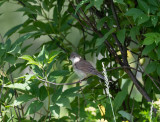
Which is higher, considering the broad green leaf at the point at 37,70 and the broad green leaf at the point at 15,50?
the broad green leaf at the point at 15,50

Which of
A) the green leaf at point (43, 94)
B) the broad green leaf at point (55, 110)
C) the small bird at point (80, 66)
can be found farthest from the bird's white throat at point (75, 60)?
the broad green leaf at point (55, 110)

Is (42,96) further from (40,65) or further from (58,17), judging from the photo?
(58,17)

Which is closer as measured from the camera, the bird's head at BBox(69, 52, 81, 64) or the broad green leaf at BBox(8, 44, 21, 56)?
the broad green leaf at BBox(8, 44, 21, 56)

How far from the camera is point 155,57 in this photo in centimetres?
261

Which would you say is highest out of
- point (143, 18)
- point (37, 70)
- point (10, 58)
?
point (143, 18)

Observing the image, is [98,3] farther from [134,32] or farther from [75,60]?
[75,60]

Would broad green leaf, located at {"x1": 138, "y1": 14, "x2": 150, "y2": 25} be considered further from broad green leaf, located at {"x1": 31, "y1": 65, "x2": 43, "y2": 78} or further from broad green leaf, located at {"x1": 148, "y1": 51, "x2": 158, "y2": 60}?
broad green leaf, located at {"x1": 31, "y1": 65, "x2": 43, "y2": 78}

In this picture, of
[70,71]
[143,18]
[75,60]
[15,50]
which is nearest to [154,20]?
[143,18]

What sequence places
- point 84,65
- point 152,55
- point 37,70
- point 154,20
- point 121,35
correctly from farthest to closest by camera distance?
point 84,65
point 152,55
point 121,35
point 37,70
point 154,20

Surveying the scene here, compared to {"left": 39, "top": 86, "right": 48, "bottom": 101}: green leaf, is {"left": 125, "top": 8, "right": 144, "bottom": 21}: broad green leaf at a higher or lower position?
higher

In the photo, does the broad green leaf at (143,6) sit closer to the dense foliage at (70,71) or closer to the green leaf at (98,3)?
the dense foliage at (70,71)

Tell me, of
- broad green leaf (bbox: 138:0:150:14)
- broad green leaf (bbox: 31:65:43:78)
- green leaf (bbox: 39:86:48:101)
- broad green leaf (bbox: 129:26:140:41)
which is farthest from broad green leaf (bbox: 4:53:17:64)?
broad green leaf (bbox: 138:0:150:14)

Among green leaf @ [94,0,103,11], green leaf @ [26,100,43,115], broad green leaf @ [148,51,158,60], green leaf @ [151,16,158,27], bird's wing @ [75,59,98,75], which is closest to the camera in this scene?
green leaf @ [94,0,103,11]

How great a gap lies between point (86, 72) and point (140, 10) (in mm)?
1280
